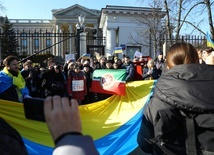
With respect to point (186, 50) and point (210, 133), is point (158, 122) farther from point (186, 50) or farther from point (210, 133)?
point (186, 50)

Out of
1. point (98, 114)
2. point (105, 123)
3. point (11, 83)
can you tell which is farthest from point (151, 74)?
point (11, 83)

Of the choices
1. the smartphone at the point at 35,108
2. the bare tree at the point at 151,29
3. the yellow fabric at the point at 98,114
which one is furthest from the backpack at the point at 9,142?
the bare tree at the point at 151,29

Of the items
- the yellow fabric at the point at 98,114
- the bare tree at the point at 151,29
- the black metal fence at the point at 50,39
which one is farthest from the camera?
the bare tree at the point at 151,29

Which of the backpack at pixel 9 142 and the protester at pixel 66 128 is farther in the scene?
the backpack at pixel 9 142

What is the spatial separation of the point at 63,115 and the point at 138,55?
48.1ft

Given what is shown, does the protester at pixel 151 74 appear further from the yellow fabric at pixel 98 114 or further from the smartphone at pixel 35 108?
the smartphone at pixel 35 108

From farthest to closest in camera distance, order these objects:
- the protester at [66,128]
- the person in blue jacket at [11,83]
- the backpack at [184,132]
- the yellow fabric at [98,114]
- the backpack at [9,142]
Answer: the person in blue jacket at [11,83] → the yellow fabric at [98,114] → the backpack at [184,132] → the backpack at [9,142] → the protester at [66,128]

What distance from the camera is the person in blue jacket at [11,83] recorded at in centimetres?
643

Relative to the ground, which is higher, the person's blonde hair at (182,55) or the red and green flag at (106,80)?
the person's blonde hair at (182,55)

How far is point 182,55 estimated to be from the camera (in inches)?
89.4

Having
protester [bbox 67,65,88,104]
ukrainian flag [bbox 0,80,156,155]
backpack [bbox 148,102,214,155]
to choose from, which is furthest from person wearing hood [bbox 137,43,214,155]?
protester [bbox 67,65,88,104]

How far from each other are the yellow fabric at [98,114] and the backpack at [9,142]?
314 centimetres

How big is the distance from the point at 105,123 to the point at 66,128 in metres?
4.64

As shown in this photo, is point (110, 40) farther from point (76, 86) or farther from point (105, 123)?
point (105, 123)
